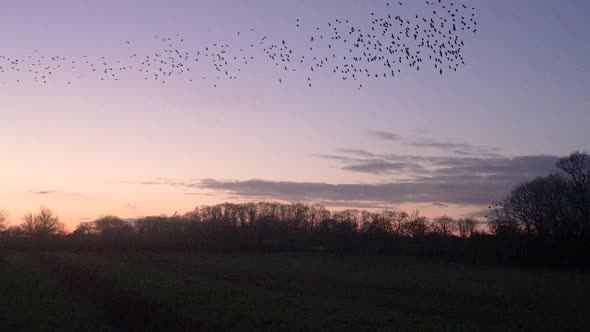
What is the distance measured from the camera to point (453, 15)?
12.8 m

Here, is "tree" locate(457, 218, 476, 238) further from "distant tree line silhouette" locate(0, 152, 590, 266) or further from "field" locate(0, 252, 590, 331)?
"field" locate(0, 252, 590, 331)

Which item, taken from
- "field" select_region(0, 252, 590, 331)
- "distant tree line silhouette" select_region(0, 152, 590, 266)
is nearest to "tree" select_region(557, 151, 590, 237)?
"distant tree line silhouette" select_region(0, 152, 590, 266)

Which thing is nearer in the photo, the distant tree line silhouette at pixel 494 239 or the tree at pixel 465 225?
the distant tree line silhouette at pixel 494 239

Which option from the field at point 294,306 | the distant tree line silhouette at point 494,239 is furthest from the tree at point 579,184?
the field at point 294,306

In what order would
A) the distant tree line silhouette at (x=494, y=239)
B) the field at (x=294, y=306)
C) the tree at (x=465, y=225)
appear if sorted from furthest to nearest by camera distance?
the tree at (x=465, y=225) < the distant tree line silhouette at (x=494, y=239) < the field at (x=294, y=306)

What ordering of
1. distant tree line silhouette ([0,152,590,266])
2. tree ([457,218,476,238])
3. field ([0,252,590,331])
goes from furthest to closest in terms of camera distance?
1. tree ([457,218,476,238])
2. distant tree line silhouette ([0,152,590,266])
3. field ([0,252,590,331])

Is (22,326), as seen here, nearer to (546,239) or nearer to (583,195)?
(546,239)

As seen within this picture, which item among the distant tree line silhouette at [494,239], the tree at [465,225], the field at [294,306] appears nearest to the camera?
the field at [294,306]

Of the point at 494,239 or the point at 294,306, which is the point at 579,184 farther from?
the point at 294,306

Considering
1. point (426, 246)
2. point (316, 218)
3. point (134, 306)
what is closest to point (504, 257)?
point (426, 246)

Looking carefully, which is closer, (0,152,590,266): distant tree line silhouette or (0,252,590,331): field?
(0,252,590,331): field

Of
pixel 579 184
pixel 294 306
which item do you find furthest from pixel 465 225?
pixel 294 306

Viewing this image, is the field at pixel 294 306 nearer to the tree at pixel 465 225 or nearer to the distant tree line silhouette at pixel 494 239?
the distant tree line silhouette at pixel 494 239

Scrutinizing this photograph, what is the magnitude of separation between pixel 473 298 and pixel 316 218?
506ft
